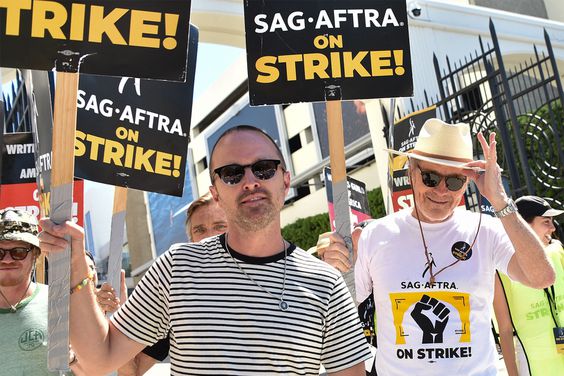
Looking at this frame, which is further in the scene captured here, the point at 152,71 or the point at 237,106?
the point at 237,106

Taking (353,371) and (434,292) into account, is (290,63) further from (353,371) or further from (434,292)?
(353,371)

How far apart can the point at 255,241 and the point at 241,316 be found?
0.86ft

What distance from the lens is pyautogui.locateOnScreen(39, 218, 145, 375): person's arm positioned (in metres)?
2.02

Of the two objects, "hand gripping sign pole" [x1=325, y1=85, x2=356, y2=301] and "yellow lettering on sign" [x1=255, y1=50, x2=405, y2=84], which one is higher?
"yellow lettering on sign" [x1=255, y1=50, x2=405, y2=84]

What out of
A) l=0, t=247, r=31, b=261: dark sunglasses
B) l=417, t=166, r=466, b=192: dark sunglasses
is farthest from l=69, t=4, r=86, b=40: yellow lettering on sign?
l=417, t=166, r=466, b=192: dark sunglasses

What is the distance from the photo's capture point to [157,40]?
2.63 m

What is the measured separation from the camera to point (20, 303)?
3.36 meters

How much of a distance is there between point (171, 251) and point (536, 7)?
74.6 feet

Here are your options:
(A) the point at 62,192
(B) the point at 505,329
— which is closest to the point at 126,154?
(A) the point at 62,192

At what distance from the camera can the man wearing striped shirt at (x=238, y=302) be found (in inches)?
80.6

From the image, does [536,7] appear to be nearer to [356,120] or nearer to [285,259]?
[356,120]

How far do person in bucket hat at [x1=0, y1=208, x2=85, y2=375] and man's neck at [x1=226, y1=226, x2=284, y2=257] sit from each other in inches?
57.9

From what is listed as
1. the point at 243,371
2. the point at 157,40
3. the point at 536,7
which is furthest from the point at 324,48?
the point at 536,7

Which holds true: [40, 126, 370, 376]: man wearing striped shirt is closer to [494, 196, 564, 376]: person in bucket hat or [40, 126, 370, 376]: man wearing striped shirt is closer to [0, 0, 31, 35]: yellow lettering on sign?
[0, 0, 31, 35]: yellow lettering on sign
